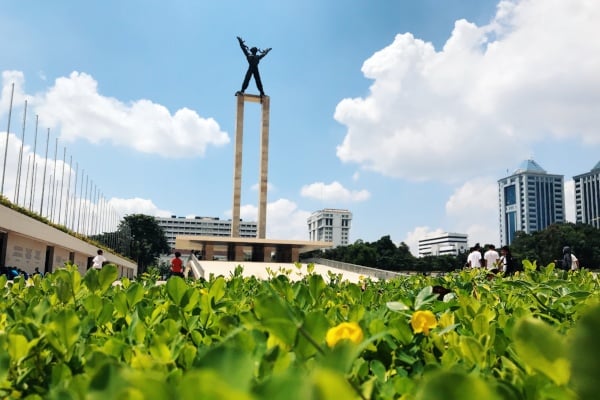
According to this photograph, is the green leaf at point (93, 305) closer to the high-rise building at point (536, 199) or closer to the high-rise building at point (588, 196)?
the high-rise building at point (588, 196)

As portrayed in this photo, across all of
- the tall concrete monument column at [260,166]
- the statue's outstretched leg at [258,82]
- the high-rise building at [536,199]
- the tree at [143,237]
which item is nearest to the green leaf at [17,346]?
the tall concrete monument column at [260,166]

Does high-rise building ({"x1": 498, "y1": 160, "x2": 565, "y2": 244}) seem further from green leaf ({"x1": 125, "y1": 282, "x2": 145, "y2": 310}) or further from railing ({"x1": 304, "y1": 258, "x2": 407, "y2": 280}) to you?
green leaf ({"x1": 125, "y1": 282, "x2": 145, "y2": 310})

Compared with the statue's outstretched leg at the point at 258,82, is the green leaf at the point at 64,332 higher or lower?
lower

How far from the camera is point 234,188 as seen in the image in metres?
34.8

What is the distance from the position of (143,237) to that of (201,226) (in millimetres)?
59845

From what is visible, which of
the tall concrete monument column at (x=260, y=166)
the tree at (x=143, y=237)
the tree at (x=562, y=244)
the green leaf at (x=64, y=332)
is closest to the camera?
the green leaf at (x=64, y=332)

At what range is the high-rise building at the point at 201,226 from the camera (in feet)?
391

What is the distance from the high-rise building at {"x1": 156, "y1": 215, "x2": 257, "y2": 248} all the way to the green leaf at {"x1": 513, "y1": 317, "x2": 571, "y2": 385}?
388 ft

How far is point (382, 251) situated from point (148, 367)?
6295cm

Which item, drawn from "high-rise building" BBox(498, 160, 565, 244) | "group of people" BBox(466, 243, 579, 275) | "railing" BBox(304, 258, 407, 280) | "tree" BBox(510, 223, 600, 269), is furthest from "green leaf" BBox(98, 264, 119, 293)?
"high-rise building" BBox(498, 160, 565, 244)

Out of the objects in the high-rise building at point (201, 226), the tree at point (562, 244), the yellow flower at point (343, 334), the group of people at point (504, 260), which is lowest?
the yellow flower at point (343, 334)

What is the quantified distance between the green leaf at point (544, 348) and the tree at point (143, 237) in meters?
61.5

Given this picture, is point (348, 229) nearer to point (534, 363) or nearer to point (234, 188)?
point (234, 188)

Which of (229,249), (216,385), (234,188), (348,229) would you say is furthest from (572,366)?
(348,229)
